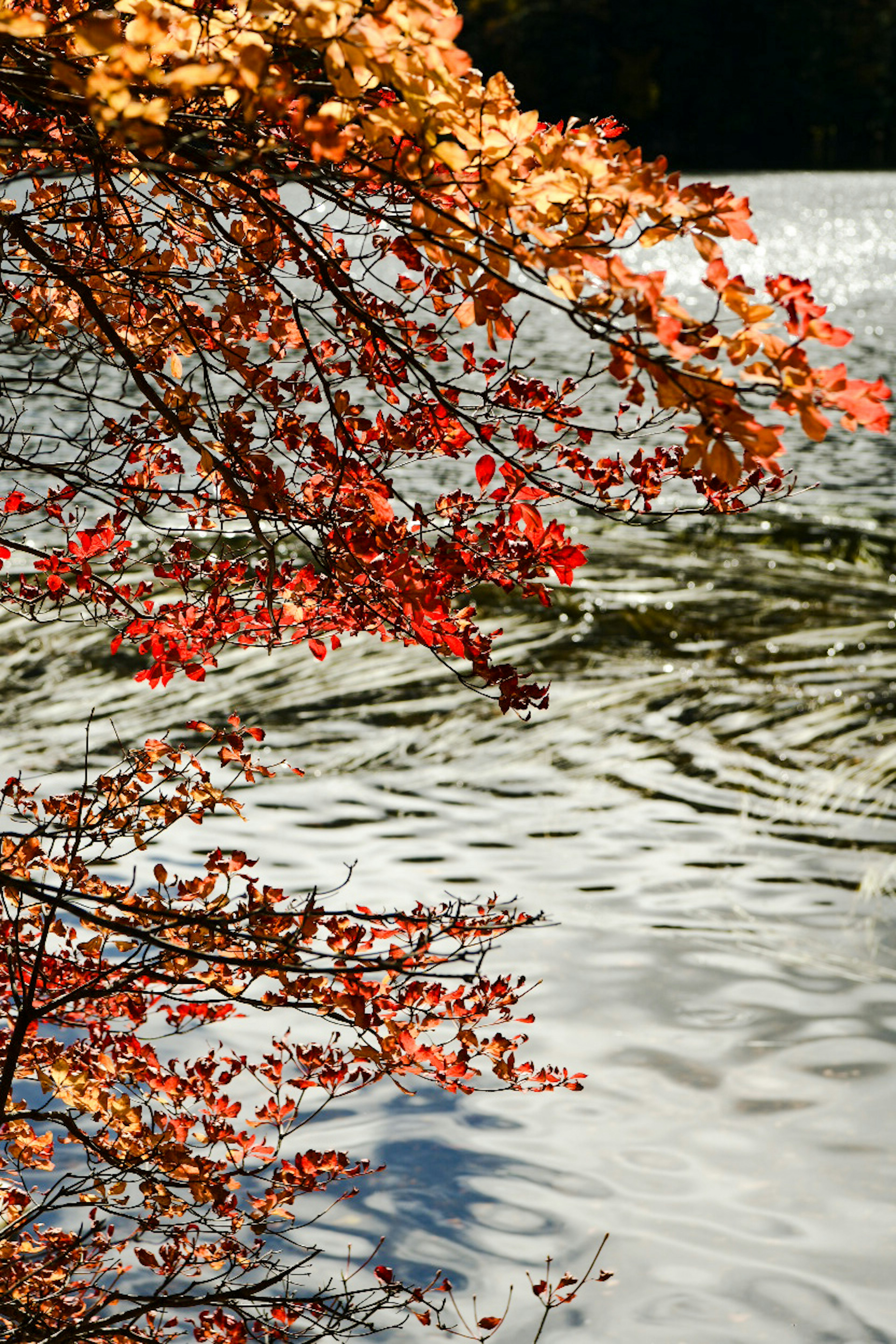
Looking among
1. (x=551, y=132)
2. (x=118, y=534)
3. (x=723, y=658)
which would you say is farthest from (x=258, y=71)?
(x=723, y=658)

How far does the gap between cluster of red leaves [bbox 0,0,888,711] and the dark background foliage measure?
75.1 metres

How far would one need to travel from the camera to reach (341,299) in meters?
3.15

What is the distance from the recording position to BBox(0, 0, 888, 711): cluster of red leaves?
7.22 ft

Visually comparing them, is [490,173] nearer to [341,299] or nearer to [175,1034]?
[341,299]

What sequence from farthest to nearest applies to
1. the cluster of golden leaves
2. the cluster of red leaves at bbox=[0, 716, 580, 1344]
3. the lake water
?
the lake water, the cluster of red leaves at bbox=[0, 716, 580, 1344], the cluster of golden leaves

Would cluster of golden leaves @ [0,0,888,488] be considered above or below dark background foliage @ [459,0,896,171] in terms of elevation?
below

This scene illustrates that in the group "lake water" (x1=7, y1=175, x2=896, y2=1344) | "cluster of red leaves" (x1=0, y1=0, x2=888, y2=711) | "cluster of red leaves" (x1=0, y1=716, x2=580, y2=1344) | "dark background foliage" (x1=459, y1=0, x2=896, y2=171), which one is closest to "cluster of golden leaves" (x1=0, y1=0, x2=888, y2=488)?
"cluster of red leaves" (x1=0, y1=0, x2=888, y2=711)

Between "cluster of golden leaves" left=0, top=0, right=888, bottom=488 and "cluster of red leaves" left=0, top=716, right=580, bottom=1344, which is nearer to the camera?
"cluster of golden leaves" left=0, top=0, right=888, bottom=488

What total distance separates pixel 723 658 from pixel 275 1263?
8516mm

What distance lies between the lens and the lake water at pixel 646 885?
5.19m

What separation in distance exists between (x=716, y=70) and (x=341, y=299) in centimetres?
9795

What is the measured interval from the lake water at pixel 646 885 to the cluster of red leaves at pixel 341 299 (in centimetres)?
247

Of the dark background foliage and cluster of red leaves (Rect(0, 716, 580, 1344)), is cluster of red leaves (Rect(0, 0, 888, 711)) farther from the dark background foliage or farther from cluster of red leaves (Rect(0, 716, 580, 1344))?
the dark background foliage

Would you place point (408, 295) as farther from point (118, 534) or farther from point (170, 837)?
point (170, 837)
